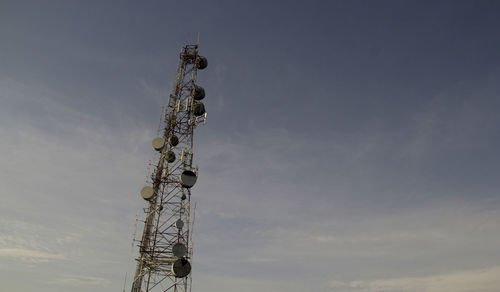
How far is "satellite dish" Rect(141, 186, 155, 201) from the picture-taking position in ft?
120

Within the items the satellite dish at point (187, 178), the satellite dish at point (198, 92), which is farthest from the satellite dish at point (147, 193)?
the satellite dish at point (198, 92)

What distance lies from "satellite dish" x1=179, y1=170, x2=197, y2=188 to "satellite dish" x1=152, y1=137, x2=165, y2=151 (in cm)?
485

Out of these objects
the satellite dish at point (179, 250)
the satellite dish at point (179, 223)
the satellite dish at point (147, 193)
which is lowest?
the satellite dish at point (179, 250)

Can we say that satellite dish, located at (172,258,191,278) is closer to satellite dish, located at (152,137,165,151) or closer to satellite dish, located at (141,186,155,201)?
satellite dish, located at (141,186,155,201)

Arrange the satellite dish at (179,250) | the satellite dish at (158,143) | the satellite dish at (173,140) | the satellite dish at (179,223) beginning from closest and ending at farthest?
the satellite dish at (179,250), the satellite dish at (179,223), the satellite dish at (158,143), the satellite dish at (173,140)

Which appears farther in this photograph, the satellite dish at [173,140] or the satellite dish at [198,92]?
the satellite dish at [198,92]

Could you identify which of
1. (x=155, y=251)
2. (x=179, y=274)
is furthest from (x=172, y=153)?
(x=179, y=274)

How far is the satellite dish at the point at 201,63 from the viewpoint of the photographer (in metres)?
44.7

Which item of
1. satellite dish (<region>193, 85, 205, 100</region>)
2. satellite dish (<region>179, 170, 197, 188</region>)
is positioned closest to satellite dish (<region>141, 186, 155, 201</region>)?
satellite dish (<region>179, 170, 197, 188</region>)

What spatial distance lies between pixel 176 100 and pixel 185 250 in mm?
19335

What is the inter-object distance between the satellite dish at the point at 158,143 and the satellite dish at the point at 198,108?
5731mm

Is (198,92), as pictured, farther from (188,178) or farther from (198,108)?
(188,178)

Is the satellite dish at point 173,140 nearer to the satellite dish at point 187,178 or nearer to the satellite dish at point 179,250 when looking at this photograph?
the satellite dish at point 187,178

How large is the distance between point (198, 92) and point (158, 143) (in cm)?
885
